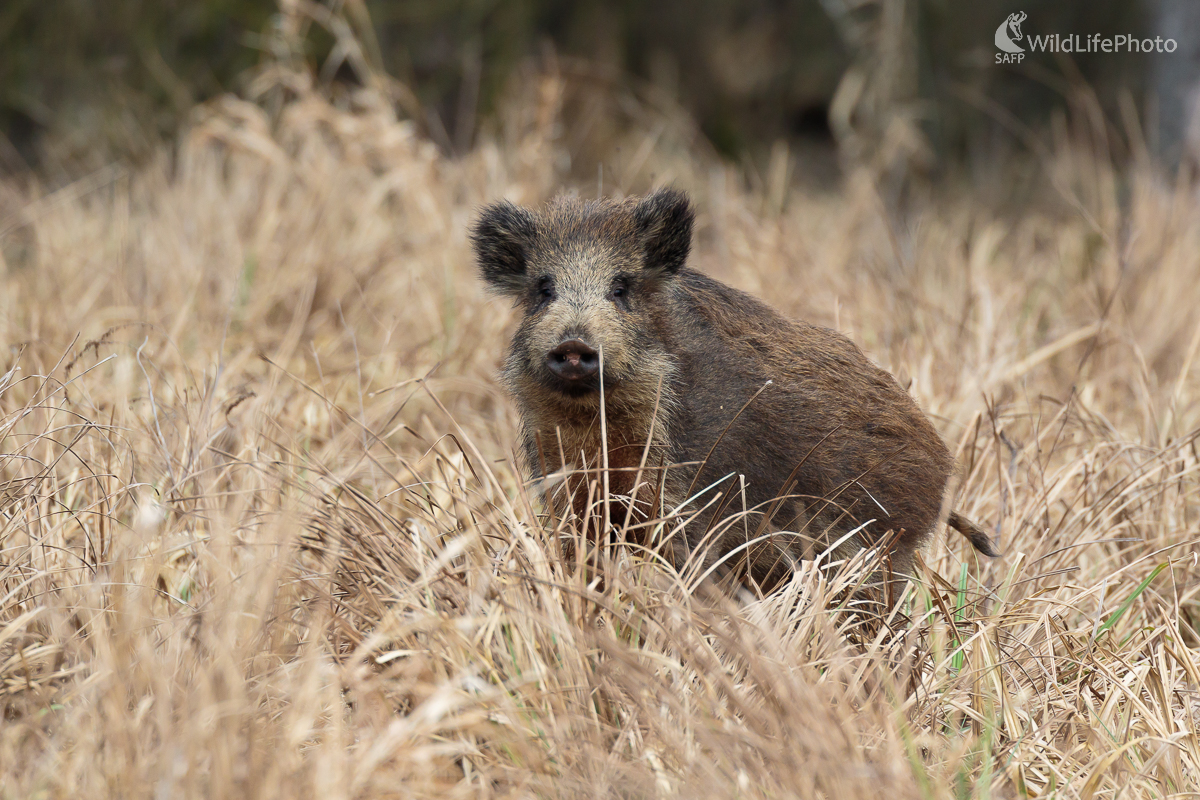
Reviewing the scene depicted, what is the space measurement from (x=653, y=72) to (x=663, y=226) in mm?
9344

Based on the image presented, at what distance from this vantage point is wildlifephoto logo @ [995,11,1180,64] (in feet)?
23.1

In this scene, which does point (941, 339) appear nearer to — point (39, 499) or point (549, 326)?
point (549, 326)

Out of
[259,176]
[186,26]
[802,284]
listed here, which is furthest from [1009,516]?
[186,26]

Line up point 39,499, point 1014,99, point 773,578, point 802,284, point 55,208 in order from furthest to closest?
1. point 1014,99
2. point 55,208
3. point 802,284
4. point 773,578
5. point 39,499

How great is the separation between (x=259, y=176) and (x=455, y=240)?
5.28ft

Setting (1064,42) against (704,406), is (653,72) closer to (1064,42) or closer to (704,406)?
(1064,42)

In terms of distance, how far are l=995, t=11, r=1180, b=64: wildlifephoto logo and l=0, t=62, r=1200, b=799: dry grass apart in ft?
4.29

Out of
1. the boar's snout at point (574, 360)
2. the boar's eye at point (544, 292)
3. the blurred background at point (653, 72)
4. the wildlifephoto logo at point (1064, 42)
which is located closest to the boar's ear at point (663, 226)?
the boar's eye at point (544, 292)

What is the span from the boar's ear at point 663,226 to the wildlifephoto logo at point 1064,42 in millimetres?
3959

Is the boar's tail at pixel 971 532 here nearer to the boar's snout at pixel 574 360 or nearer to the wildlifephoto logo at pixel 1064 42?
the boar's snout at pixel 574 360

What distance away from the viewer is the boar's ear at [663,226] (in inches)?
140

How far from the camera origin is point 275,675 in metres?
2.53

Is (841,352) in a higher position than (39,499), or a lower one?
higher

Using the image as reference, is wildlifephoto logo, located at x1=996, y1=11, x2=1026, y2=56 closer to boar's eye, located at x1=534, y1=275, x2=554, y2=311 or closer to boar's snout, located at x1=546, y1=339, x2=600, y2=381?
boar's eye, located at x1=534, y1=275, x2=554, y2=311
